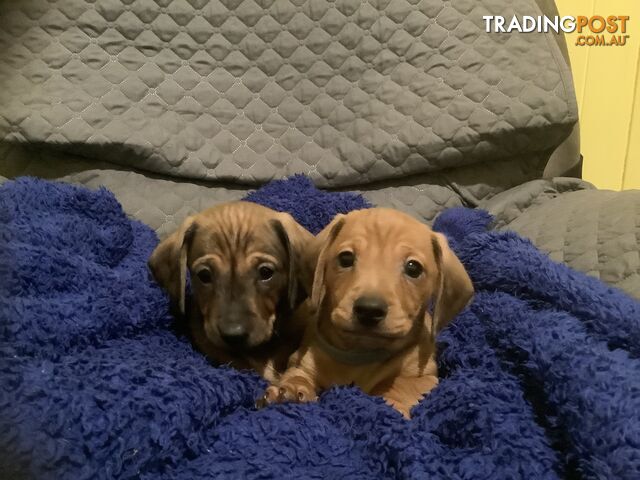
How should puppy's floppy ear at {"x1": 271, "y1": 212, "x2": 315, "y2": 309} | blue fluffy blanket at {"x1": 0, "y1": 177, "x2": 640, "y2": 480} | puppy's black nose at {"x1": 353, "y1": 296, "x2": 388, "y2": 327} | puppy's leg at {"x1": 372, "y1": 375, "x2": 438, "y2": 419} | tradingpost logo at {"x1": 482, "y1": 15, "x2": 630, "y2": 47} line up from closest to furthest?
blue fluffy blanket at {"x1": 0, "y1": 177, "x2": 640, "y2": 480}, puppy's black nose at {"x1": 353, "y1": 296, "x2": 388, "y2": 327}, puppy's leg at {"x1": 372, "y1": 375, "x2": 438, "y2": 419}, puppy's floppy ear at {"x1": 271, "y1": 212, "x2": 315, "y2": 309}, tradingpost logo at {"x1": 482, "y1": 15, "x2": 630, "y2": 47}

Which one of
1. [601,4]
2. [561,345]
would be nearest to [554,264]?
[561,345]

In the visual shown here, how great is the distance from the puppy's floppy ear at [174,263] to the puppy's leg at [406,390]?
603mm

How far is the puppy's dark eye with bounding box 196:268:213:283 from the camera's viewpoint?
68.6 inches

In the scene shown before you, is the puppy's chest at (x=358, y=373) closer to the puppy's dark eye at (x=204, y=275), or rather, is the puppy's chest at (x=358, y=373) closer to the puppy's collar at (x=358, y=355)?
the puppy's collar at (x=358, y=355)

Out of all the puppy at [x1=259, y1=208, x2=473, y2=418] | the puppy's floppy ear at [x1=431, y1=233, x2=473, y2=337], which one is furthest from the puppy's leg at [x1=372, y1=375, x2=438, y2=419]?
the puppy's floppy ear at [x1=431, y1=233, x2=473, y2=337]

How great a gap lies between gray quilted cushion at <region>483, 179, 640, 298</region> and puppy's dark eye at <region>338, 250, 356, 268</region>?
704 mm

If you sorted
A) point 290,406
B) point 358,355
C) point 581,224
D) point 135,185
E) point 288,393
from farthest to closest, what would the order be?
1. point 135,185
2. point 581,224
3. point 358,355
4. point 288,393
5. point 290,406

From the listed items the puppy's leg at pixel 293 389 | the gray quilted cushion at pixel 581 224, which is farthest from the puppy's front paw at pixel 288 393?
the gray quilted cushion at pixel 581 224

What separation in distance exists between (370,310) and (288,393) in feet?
0.95

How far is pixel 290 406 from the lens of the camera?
140 centimetres

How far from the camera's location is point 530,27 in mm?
2504

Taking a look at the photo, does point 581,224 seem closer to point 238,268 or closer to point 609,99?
point 238,268

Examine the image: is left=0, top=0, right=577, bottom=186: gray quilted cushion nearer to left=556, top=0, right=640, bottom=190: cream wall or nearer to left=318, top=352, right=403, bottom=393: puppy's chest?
left=556, top=0, right=640, bottom=190: cream wall

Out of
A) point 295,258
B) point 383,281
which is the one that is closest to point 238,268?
point 295,258
